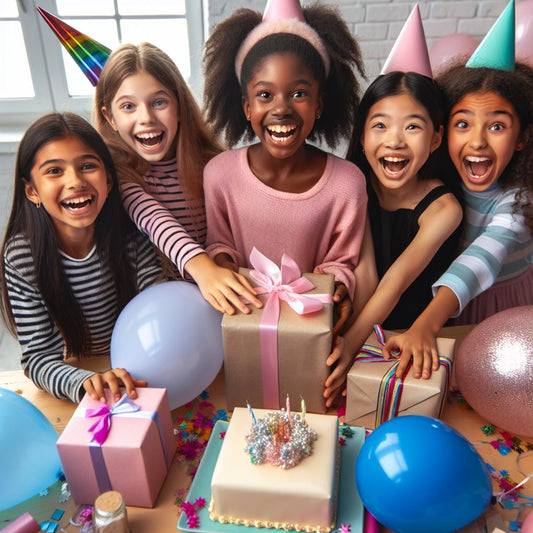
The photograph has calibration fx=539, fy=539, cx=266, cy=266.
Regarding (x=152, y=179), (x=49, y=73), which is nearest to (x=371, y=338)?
(x=152, y=179)

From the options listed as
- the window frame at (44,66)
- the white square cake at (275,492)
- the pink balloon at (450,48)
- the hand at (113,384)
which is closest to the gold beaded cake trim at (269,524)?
the white square cake at (275,492)

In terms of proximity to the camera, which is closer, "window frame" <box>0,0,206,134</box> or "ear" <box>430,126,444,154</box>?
"ear" <box>430,126,444,154</box>

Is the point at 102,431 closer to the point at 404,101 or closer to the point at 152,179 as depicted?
the point at 152,179

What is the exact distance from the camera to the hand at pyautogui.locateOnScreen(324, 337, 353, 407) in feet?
3.05

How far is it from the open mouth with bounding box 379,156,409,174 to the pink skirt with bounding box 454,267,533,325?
1.26 feet

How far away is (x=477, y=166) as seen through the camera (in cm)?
111

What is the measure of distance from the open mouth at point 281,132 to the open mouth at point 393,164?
8.2 inches

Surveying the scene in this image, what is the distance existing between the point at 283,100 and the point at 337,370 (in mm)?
504

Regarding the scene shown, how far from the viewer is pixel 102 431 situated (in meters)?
0.76

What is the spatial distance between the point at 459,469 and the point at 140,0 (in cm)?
256

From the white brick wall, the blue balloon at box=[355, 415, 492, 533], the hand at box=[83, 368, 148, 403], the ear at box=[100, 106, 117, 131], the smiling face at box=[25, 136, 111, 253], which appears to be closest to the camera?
the blue balloon at box=[355, 415, 492, 533]

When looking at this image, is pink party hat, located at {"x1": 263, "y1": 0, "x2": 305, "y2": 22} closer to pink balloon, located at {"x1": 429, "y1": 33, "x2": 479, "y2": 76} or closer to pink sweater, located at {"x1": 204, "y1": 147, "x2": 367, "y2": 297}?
pink sweater, located at {"x1": 204, "y1": 147, "x2": 367, "y2": 297}

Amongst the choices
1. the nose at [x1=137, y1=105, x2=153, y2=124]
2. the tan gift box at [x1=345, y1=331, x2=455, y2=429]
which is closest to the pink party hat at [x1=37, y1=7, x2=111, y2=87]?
the nose at [x1=137, y1=105, x2=153, y2=124]

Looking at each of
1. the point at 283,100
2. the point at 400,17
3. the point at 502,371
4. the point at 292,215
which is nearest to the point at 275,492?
the point at 502,371
